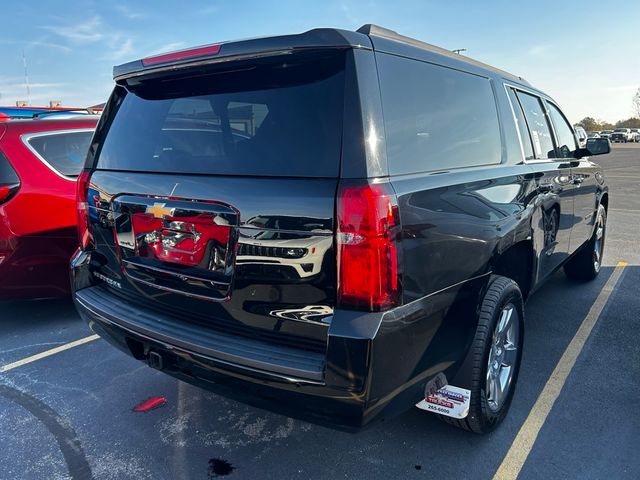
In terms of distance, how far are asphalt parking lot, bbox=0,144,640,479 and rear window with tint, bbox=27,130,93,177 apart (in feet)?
4.85

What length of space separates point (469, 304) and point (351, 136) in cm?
103

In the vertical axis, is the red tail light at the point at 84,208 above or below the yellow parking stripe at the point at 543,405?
above

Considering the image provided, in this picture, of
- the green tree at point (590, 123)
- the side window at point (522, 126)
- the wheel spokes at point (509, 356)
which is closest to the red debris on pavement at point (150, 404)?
the wheel spokes at point (509, 356)

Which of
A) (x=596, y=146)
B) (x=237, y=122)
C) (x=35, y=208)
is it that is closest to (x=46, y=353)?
(x=35, y=208)

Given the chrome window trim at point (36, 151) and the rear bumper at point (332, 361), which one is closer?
the rear bumper at point (332, 361)

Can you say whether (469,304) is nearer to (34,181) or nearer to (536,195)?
(536,195)

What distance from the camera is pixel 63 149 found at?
4.38 meters

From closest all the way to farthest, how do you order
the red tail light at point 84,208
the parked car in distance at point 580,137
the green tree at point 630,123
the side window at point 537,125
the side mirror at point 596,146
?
the red tail light at point 84,208, the side window at point 537,125, the side mirror at point 596,146, the parked car in distance at point 580,137, the green tree at point 630,123

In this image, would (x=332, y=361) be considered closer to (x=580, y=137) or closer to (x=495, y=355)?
(x=495, y=355)

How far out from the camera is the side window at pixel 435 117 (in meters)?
2.09

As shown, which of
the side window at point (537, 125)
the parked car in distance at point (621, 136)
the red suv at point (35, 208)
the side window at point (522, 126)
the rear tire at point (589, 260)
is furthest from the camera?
the parked car in distance at point (621, 136)

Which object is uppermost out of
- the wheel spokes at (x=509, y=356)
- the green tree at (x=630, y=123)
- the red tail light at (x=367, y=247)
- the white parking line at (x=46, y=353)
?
the green tree at (x=630, y=123)

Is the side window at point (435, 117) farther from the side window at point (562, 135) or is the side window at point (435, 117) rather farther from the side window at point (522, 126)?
the side window at point (562, 135)

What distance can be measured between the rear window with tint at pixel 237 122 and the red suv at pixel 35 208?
1.66 metres
